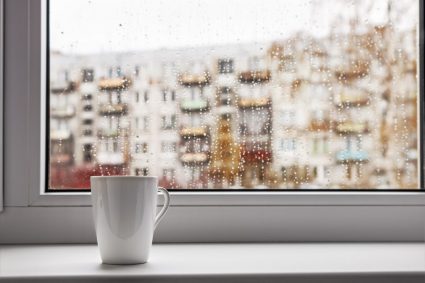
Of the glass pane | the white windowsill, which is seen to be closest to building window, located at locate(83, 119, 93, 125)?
the glass pane

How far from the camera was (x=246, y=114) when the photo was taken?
4.12 ft

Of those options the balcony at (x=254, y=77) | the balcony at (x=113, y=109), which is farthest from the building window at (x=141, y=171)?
the balcony at (x=254, y=77)

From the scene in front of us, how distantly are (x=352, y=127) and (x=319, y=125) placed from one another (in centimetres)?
6

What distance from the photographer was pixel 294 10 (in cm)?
127

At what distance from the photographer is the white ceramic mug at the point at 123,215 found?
36.2 inches

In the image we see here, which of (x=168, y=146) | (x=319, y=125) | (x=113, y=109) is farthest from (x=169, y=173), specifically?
(x=319, y=125)

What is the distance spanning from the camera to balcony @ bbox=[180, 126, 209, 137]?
1.25m

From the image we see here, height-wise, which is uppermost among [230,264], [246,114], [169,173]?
[246,114]

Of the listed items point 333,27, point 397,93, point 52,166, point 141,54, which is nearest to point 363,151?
point 397,93

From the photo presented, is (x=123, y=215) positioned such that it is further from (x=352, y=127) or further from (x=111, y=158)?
(x=352, y=127)

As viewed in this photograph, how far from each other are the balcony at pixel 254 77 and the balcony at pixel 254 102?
0.10ft

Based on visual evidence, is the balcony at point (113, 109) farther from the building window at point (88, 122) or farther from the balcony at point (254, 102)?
the balcony at point (254, 102)

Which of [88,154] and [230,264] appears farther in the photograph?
[88,154]

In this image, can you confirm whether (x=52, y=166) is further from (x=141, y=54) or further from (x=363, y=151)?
(x=363, y=151)
